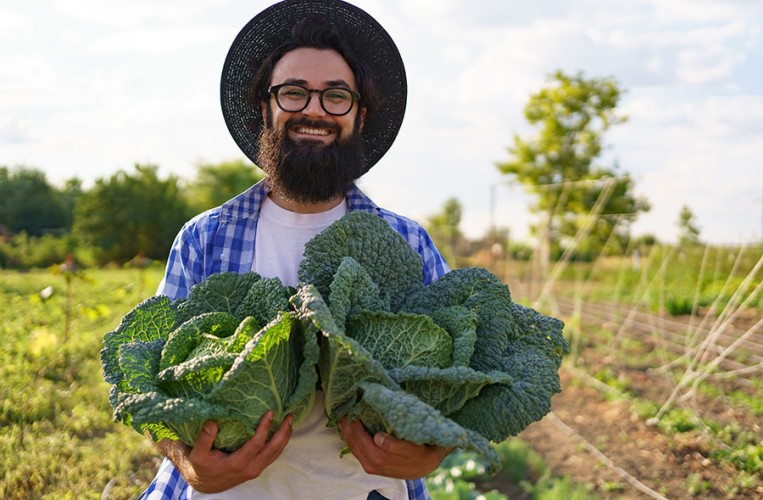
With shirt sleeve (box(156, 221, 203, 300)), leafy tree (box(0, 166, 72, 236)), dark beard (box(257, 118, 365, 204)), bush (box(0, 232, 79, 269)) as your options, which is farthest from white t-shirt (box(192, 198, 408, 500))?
leafy tree (box(0, 166, 72, 236))

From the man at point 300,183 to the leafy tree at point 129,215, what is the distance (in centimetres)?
1280

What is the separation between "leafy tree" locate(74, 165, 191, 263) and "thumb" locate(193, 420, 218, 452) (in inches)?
538

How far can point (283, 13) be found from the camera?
8.44ft

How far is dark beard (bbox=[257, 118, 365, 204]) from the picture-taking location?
7.72 feet

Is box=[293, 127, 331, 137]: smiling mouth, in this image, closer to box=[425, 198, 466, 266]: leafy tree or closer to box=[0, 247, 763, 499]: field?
box=[0, 247, 763, 499]: field

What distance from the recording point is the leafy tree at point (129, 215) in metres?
14.8

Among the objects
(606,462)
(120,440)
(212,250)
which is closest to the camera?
(212,250)

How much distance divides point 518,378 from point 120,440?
264cm

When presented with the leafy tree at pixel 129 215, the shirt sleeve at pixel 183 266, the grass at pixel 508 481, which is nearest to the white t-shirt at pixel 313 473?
the shirt sleeve at pixel 183 266

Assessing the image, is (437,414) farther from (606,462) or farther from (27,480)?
(606,462)

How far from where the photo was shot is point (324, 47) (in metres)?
2.45

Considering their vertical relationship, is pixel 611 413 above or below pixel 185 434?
below

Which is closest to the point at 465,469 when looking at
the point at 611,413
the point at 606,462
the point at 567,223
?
the point at 606,462

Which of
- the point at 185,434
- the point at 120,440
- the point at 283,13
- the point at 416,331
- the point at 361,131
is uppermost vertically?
the point at 283,13
